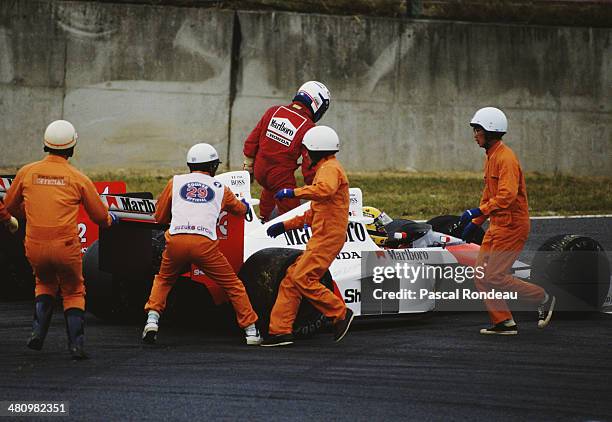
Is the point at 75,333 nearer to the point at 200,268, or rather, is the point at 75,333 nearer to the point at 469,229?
the point at 200,268

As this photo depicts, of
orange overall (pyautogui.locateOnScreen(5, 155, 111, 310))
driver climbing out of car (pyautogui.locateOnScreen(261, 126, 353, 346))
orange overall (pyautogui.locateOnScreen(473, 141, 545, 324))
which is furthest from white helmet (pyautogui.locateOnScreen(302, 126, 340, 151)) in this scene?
orange overall (pyautogui.locateOnScreen(5, 155, 111, 310))

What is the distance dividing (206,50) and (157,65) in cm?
73

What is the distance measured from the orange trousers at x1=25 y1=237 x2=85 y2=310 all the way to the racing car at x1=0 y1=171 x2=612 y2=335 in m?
0.89

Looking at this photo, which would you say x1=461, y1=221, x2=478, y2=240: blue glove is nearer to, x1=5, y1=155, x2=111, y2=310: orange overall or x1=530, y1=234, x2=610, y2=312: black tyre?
x1=530, y1=234, x2=610, y2=312: black tyre

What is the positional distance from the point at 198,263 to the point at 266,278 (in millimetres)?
566

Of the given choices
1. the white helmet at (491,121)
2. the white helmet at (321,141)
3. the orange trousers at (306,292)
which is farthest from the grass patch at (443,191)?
the orange trousers at (306,292)

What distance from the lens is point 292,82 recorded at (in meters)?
18.6

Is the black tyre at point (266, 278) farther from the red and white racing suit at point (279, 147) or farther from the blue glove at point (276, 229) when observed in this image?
the red and white racing suit at point (279, 147)

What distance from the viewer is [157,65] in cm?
1817

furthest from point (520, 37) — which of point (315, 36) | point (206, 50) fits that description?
point (206, 50)

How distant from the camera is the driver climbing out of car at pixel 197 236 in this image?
9031 millimetres

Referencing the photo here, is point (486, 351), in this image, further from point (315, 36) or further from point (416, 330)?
point (315, 36)

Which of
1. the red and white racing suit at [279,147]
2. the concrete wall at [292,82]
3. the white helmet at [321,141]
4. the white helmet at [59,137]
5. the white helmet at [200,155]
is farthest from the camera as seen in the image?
the concrete wall at [292,82]

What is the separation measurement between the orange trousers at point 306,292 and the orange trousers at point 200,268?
21cm
